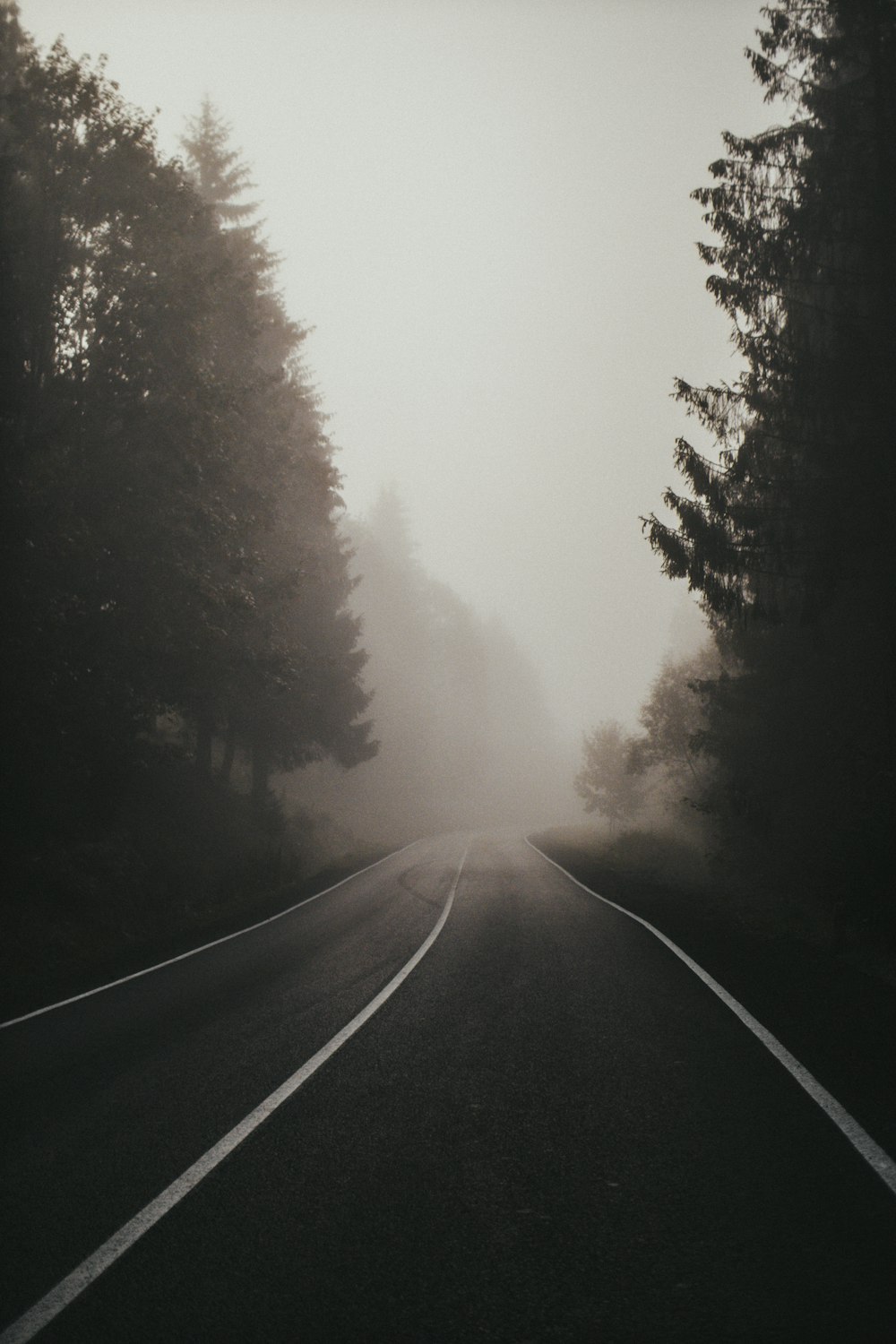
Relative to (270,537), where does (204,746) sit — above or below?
below

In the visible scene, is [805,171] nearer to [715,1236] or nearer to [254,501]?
[254,501]

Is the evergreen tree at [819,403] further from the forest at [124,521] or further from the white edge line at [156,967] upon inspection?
the white edge line at [156,967]

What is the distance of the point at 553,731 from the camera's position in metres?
130

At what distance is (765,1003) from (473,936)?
4.92 metres

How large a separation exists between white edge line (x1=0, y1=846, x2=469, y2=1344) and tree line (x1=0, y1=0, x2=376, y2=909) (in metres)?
7.90

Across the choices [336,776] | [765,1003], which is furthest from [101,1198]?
[336,776]

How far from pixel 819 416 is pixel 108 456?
13.2 m

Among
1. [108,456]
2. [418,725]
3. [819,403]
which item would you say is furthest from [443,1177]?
[418,725]

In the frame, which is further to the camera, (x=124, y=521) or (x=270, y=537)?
(x=270, y=537)

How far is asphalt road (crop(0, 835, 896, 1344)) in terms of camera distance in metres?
2.91

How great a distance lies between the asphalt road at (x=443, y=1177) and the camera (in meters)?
2.91

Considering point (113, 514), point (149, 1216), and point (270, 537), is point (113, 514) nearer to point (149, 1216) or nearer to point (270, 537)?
point (270, 537)

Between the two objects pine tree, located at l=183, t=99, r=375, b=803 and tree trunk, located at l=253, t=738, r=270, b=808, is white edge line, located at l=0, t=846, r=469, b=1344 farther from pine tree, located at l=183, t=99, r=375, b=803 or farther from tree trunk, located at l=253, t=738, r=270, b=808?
tree trunk, located at l=253, t=738, r=270, b=808

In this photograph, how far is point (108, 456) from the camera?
13.7 m
